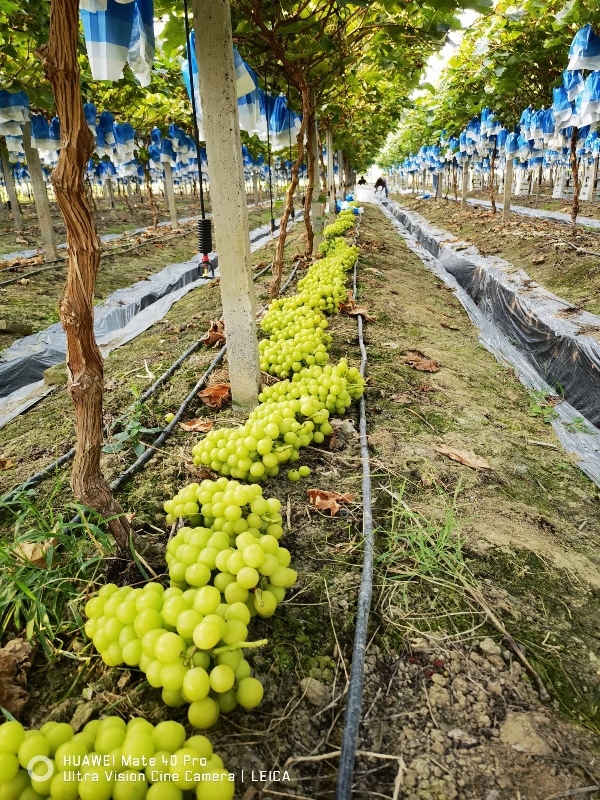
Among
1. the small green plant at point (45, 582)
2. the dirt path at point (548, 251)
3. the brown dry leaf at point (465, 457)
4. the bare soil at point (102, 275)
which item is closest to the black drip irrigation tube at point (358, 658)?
the brown dry leaf at point (465, 457)

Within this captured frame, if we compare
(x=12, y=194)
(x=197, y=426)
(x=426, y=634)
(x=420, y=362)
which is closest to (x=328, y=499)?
(x=426, y=634)

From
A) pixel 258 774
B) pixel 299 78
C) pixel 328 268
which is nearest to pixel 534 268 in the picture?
pixel 328 268

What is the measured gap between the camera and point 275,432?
9.26ft

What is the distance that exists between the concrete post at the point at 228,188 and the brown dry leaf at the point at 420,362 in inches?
86.2

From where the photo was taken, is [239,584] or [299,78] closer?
[239,584]

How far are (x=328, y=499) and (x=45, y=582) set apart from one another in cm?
152

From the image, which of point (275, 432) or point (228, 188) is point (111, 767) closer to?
point (275, 432)

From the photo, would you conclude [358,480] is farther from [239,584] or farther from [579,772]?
[579,772]

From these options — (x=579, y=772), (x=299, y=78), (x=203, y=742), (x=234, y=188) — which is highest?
(x=299, y=78)

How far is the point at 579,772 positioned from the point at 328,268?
641 cm

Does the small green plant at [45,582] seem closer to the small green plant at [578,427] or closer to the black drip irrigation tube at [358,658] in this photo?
the black drip irrigation tube at [358,658]

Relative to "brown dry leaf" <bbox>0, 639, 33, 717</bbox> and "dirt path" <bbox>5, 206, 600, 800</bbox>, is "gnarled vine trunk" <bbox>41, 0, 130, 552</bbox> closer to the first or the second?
"brown dry leaf" <bbox>0, 639, 33, 717</bbox>

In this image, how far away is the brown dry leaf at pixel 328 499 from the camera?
2.76 meters

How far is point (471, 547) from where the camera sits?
265cm
